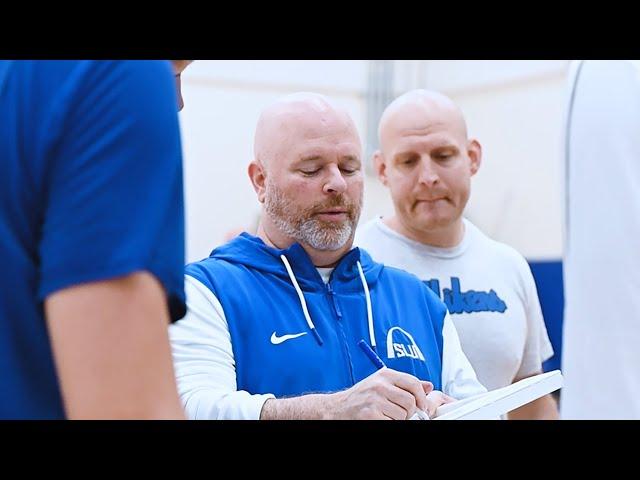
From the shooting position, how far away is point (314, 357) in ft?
6.90

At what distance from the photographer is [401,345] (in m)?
2.24

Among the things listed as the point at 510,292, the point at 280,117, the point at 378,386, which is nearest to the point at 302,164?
the point at 280,117

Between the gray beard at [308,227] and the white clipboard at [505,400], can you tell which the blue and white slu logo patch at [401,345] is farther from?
the white clipboard at [505,400]

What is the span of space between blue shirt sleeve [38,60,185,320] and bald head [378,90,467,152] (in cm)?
227

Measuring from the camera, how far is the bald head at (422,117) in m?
2.96

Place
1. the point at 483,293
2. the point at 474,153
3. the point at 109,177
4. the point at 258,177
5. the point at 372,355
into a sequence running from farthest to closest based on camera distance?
the point at 474,153 < the point at 483,293 < the point at 258,177 < the point at 372,355 < the point at 109,177

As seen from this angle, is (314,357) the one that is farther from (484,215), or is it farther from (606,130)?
(484,215)

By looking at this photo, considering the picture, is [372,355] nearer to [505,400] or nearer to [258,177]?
[505,400]

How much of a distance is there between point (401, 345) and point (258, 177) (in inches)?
23.4

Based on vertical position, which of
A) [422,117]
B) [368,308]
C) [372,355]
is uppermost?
[422,117]

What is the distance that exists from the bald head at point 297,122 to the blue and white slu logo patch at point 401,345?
50 centimetres

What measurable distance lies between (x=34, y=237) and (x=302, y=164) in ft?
5.26

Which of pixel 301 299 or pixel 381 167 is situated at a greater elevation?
pixel 381 167

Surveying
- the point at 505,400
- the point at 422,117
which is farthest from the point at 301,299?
the point at 422,117
